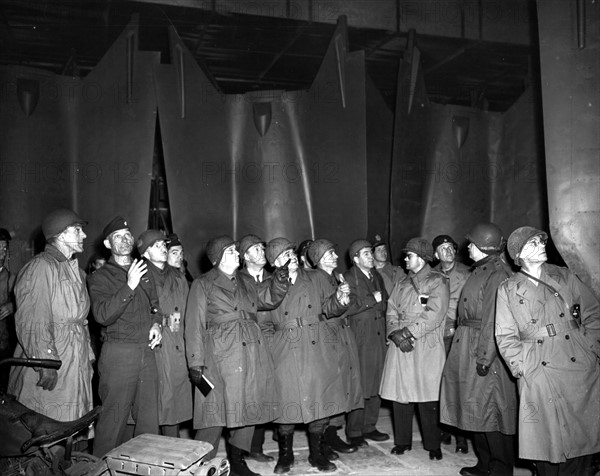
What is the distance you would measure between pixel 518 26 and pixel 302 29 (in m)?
2.47

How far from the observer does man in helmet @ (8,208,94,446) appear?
3297mm

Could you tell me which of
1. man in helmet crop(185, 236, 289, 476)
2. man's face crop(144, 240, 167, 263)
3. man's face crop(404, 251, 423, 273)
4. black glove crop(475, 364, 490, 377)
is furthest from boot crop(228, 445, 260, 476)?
→ man's face crop(404, 251, 423, 273)

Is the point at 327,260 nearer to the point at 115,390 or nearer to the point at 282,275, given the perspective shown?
the point at 282,275

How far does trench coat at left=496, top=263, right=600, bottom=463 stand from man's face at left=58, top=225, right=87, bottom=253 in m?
2.91

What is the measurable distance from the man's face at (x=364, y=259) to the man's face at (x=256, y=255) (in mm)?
1062

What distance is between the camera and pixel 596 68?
4352mm

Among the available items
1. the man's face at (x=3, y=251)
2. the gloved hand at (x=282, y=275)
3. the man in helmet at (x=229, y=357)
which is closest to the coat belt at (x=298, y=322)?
the man in helmet at (x=229, y=357)

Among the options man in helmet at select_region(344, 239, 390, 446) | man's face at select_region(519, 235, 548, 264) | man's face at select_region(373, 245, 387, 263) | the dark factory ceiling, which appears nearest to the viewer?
man's face at select_region(519, 235, 548, 264)

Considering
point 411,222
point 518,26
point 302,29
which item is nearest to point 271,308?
point 411,222

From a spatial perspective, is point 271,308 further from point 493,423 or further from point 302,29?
point 302,29

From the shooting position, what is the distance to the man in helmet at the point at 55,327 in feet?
10.8

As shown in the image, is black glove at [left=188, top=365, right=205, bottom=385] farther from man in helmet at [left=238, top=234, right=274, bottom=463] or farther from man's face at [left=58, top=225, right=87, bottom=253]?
man's face at [left=58, top=225, right=87, bottom=253]

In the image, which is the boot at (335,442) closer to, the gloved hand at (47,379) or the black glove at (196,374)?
the black glove at (196,374)

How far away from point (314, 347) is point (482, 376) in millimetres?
1261
